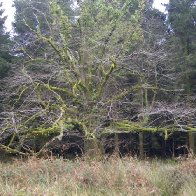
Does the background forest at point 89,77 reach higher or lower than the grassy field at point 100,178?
higher

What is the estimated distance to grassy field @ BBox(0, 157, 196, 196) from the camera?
6691 millimetres

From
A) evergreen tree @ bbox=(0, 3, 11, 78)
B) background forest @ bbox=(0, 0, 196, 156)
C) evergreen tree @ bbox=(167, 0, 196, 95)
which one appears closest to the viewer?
background forest @ bbox=(0, 0, 196, 156)

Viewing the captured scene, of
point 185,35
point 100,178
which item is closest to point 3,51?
point 185,35

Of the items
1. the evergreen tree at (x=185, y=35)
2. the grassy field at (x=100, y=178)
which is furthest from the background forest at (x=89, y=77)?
the grassy field at (x=100, y=178)

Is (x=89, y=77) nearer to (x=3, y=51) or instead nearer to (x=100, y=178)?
(x=100, y=178)

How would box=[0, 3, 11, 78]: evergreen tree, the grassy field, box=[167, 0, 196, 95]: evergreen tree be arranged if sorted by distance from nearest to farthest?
the grassy field < box=[167, 0, 196, 95]: evergreen tree < box=[0, 3, 11, 78]: evergreen tree

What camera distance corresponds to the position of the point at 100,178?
292 inches

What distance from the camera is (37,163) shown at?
8.41 m

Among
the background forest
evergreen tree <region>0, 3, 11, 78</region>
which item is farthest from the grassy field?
evergreen tree <region>0, 3, 11, 78</region>

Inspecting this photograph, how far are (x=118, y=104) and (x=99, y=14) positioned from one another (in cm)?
437

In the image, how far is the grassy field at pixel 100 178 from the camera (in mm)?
6691

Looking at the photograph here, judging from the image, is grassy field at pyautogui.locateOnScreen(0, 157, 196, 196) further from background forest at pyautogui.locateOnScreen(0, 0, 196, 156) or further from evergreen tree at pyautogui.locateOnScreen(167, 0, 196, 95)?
evergreen tree at pyautogui.locateOnScreen(167, 0, 196, 95)

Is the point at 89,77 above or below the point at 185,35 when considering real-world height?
below

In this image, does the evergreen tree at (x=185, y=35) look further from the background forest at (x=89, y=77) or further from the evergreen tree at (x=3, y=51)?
the evergreen tree at (x=3, y=51)
